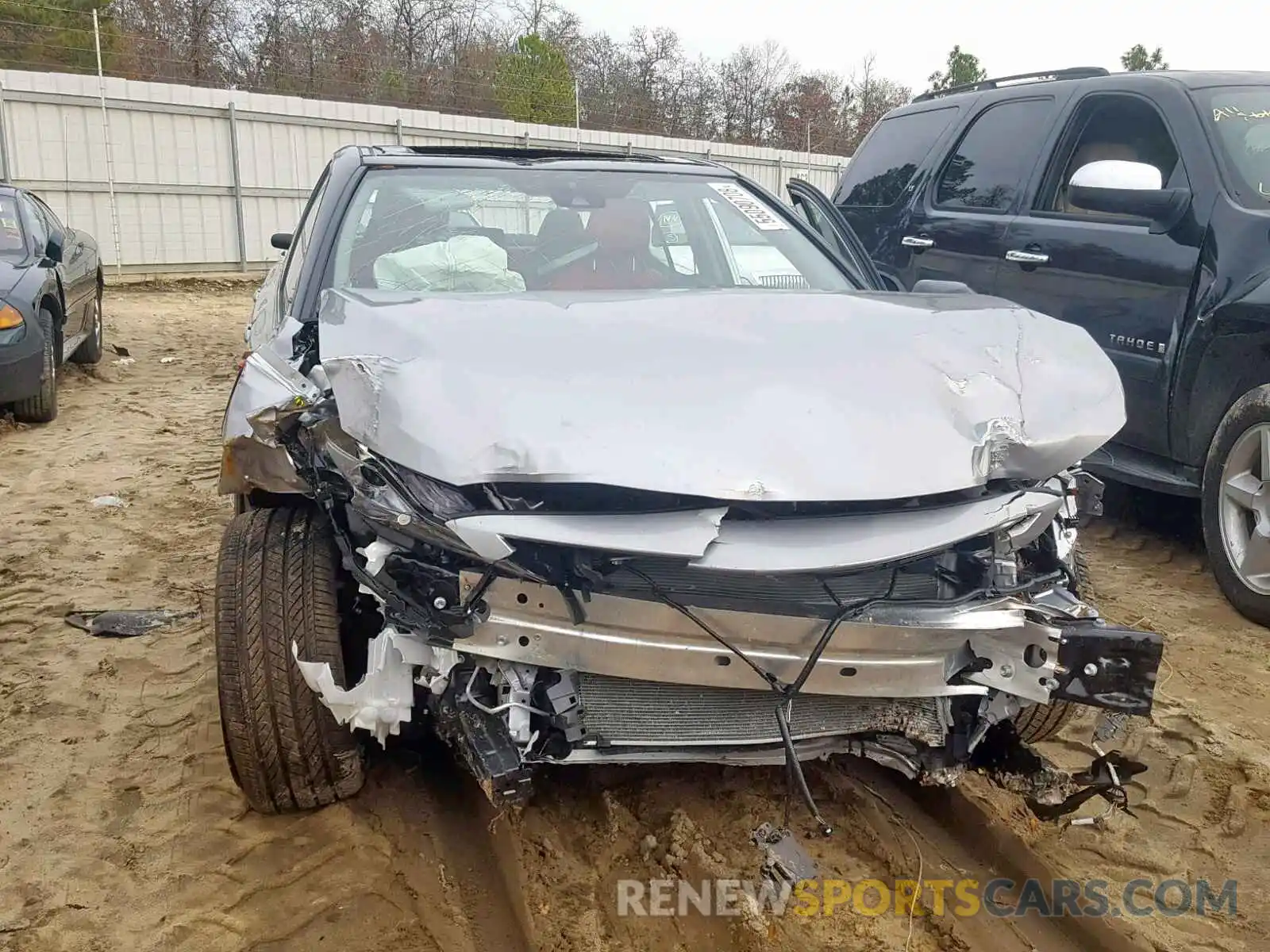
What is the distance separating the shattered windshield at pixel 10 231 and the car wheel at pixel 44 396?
19.9 inches

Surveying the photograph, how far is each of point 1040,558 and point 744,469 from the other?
2.77 ft

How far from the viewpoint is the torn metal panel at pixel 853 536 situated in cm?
195

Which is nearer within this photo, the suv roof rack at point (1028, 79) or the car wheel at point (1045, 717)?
the car wheel at point (1045, 717)

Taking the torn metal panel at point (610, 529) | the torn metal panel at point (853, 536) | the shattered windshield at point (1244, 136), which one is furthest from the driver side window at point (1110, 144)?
the torn metal panel at point (610, 529)

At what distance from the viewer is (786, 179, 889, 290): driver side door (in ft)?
11.8

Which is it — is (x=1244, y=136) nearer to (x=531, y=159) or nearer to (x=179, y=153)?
(x=531, y=159)

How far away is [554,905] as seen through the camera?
2260mm

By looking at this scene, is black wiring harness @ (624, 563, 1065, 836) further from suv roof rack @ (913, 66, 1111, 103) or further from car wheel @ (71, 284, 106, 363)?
car wheel @ (71, 284, 106, 363)

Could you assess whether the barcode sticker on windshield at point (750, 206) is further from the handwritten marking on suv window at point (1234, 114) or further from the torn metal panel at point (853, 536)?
the handwritten marking on suv window at point (1234, 114)

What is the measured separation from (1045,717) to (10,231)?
730 cm

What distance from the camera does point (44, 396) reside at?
6676 mm

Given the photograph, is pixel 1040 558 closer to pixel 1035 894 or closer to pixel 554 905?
pixel 1035 894

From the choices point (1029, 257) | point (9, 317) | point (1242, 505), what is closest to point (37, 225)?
point (9, 317)

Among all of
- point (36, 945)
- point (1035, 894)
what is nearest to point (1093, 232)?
point (1035, 894)
